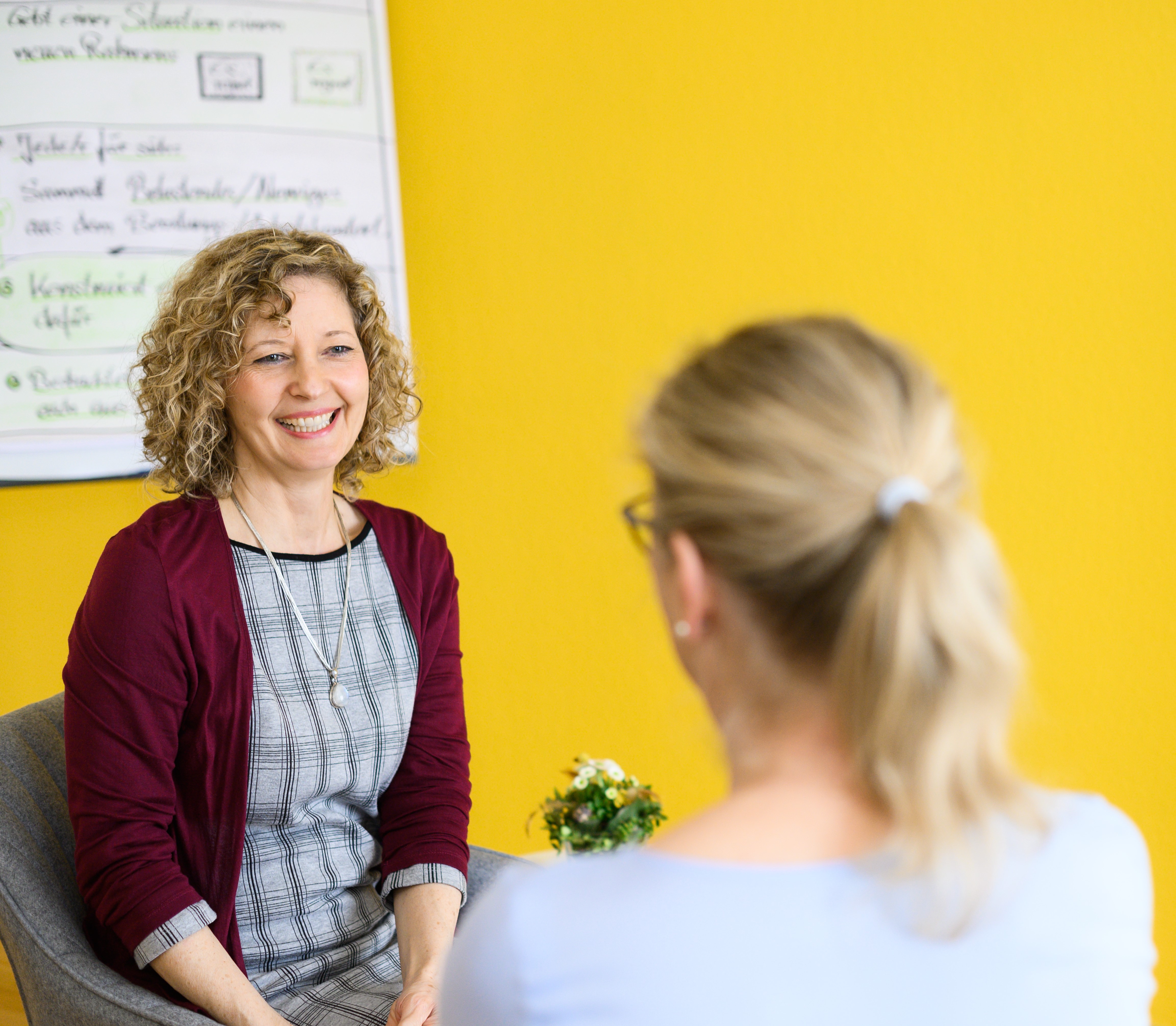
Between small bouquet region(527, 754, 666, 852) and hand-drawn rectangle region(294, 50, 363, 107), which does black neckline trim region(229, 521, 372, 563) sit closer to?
small bouquet region(527, 754, 666, 852)

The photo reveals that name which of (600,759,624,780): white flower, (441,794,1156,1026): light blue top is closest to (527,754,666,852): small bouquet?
(600,759,624,780): white flower

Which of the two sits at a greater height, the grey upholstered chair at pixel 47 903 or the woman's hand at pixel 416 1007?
the grey upholstered chair at pixel 47 903

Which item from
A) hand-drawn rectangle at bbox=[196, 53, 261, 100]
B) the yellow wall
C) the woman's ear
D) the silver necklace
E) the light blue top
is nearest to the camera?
the light blue top

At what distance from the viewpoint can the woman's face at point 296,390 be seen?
1472mm

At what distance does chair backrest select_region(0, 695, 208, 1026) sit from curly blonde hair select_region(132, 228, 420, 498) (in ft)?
1.31

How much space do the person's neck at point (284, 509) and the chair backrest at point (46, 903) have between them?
15.0 inches

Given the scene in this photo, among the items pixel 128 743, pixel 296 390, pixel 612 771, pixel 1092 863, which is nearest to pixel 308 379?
pixel 296 390

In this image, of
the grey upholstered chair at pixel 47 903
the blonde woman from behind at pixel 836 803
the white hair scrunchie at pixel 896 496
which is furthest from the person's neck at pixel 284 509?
the white hair scrunchie at pixel 896 496

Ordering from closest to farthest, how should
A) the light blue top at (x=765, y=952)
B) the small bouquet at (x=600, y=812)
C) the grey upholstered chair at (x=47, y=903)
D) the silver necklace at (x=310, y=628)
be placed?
the light blue top at (x=765, y=952)
the small bouquet at (x=600, y=812)
the grey upholstered chair at (x=47, y=903)
the silver necklace at (x=310, y=628)

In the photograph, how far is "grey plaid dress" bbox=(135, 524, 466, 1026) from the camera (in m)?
1.37

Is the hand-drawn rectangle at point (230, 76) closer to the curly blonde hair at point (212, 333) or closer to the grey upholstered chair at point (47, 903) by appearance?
the curly blonde hair at point (212, 333)

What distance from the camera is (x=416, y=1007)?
1264 mm

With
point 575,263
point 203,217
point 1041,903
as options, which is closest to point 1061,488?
point 575,263

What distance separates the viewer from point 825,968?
0.59m
